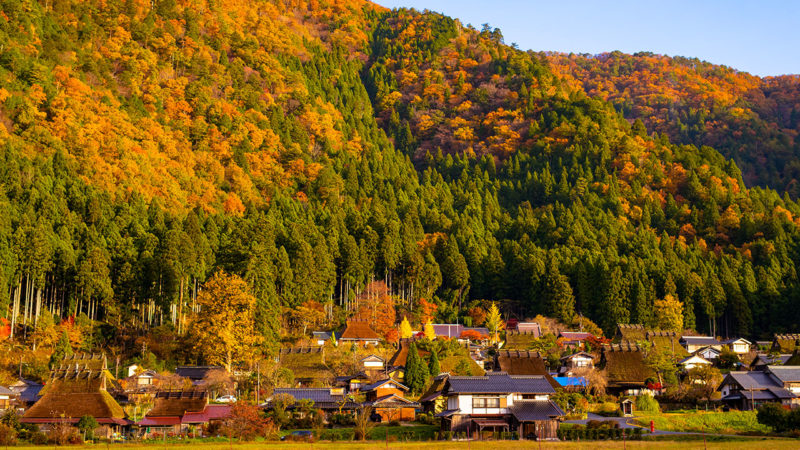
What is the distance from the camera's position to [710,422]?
47.5 meters

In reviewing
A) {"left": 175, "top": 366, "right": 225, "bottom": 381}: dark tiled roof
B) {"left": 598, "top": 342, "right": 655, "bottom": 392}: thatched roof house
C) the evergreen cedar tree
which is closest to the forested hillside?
the evergreen cedar tree

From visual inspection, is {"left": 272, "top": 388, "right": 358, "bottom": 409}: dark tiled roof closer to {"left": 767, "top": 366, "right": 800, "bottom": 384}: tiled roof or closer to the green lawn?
the green lawn

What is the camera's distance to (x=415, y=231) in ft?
327

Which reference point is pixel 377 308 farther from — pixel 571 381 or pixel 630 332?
pixel 571 381

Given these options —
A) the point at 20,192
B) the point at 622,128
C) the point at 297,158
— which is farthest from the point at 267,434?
the point at 622,128

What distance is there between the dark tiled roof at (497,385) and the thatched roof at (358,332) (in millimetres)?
28062

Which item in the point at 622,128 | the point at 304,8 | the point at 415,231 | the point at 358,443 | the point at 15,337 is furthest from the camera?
the point at 304,8

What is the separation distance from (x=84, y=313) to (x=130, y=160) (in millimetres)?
23279

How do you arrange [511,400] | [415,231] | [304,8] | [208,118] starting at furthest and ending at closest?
[304,8]
[208,118]
[415,231]
[511,400]

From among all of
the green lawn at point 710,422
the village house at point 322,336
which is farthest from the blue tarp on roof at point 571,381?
the village house at point 322,336

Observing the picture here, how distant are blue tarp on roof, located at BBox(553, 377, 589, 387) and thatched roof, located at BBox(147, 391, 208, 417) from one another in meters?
25.9

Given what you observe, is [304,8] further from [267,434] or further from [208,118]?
[267,434]

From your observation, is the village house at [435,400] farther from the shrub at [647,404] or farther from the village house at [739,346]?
the village house at [739,346]

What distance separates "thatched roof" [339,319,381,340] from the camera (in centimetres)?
7575
